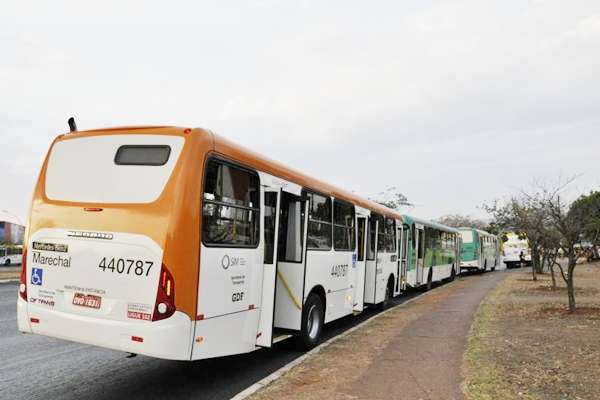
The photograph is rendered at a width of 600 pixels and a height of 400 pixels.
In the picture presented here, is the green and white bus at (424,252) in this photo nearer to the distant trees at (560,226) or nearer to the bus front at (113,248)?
the distant trees at (560,226)

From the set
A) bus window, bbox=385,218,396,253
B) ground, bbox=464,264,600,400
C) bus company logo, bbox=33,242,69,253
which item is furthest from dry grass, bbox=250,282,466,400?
bus window, bbox=385,218,396,253

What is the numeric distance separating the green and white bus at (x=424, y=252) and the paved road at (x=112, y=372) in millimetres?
9296

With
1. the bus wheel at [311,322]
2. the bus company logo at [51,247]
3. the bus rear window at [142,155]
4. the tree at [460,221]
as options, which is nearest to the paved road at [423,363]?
the bus wheel at [311,322]

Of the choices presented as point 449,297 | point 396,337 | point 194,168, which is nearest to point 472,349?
point 396,337

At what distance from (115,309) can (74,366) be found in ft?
9.05

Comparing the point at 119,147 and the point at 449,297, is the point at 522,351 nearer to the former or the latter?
the point at 119,147

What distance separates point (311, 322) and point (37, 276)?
14.7 feet

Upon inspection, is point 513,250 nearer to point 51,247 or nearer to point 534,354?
point 534,354

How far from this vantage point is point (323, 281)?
30.2 ft

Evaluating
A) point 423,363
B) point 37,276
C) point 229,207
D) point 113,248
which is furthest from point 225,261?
point 423,363

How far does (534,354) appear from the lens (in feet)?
25.4

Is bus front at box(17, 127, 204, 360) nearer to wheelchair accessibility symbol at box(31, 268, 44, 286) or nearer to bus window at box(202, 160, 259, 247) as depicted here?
wheelchair accessibility symbol at box(31, 268, 44, 286)

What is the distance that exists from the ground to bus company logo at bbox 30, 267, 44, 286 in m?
4.97

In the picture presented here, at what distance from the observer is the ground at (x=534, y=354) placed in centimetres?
600
